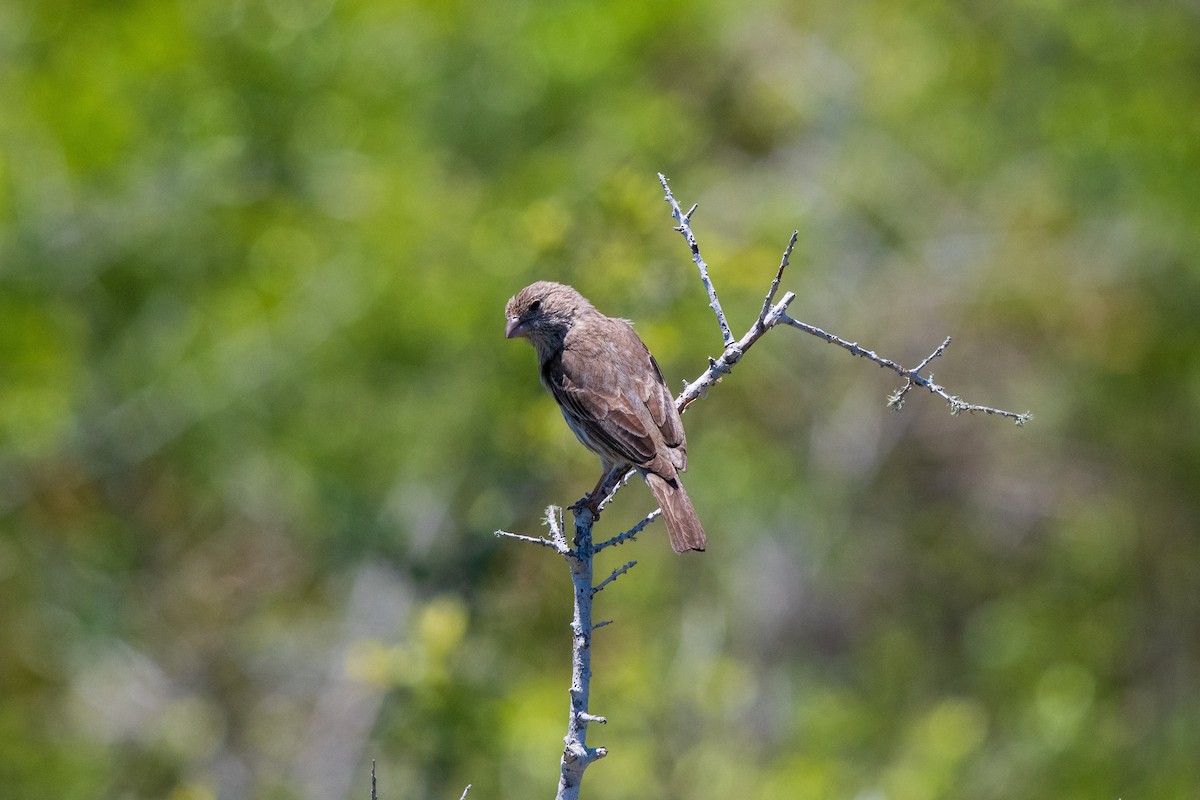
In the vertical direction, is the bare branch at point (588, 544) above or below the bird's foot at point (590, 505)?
below

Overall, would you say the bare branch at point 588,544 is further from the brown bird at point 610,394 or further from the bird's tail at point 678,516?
the brown bird at point 610,394

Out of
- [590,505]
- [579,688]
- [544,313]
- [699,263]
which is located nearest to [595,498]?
[590,505]

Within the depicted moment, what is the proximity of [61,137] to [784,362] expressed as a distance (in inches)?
301

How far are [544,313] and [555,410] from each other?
2184 mm

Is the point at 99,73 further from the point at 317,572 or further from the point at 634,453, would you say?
the point at 634,453

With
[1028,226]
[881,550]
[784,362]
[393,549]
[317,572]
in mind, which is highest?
[1028,226]

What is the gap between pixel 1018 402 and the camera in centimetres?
1396

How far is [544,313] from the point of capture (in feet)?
20.5

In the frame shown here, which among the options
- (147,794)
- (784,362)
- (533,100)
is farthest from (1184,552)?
(147,794)

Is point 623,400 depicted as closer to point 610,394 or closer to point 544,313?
point 610,394

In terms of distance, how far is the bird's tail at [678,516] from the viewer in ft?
16.0

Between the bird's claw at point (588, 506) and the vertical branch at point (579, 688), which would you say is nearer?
the vertical branch at point (579, 688)

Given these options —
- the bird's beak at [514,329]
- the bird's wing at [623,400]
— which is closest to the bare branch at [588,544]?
the bird's wing at [623,400]

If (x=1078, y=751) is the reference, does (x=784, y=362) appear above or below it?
above
